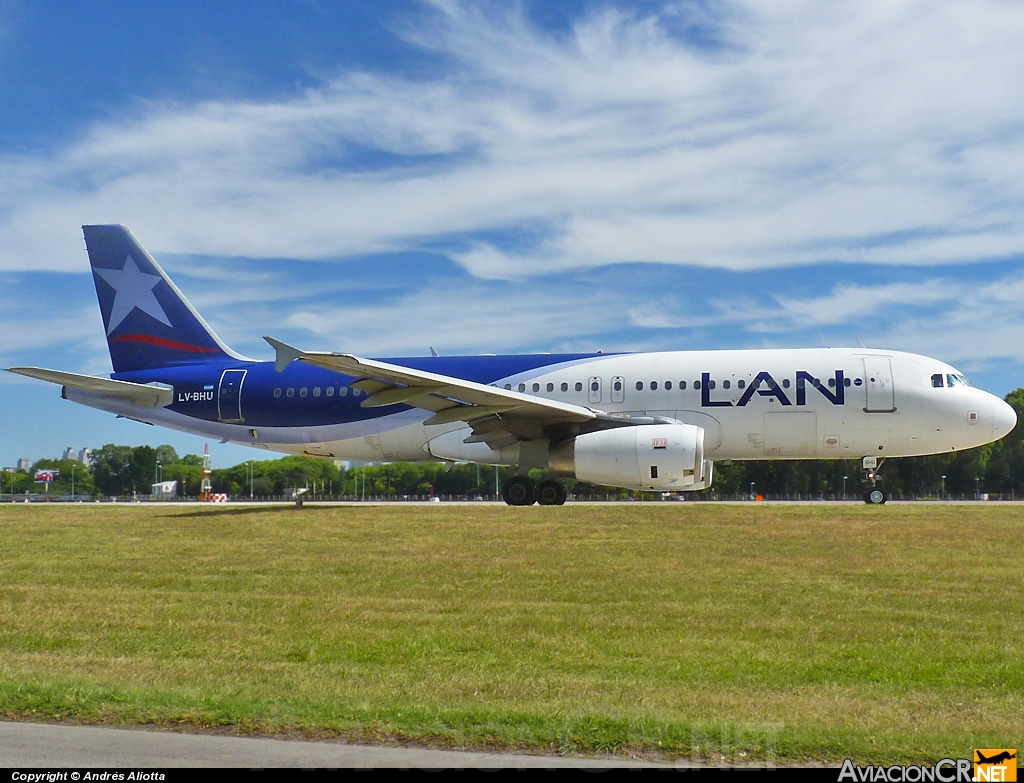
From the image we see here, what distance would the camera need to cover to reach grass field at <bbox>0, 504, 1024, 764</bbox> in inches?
273

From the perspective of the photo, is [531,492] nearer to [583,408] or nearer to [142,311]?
[583,408]

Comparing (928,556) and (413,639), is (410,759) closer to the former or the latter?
(413,639)

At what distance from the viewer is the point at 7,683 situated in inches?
320

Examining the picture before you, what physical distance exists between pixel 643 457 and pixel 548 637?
1163 cm

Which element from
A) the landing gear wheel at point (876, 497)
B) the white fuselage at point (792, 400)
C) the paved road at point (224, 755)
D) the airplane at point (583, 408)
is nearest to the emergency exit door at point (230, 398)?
the airplane at point (583, 408)

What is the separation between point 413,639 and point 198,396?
19210mm

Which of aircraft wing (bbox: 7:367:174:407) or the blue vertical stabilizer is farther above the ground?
the blue vertical stabilizer

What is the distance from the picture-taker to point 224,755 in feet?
20.2

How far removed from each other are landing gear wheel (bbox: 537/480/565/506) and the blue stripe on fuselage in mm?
3039

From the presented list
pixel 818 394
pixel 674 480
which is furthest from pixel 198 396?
pixel 818 394

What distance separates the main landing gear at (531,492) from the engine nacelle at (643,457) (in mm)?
2575

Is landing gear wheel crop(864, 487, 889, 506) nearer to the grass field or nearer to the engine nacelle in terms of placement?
the engine nacelle

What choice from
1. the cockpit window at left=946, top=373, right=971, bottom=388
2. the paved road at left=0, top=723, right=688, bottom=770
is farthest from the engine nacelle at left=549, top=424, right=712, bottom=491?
the paved road at left=0, top=723, right=688, bottom=770

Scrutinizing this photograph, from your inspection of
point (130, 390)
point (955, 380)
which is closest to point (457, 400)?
point (130, 390)
